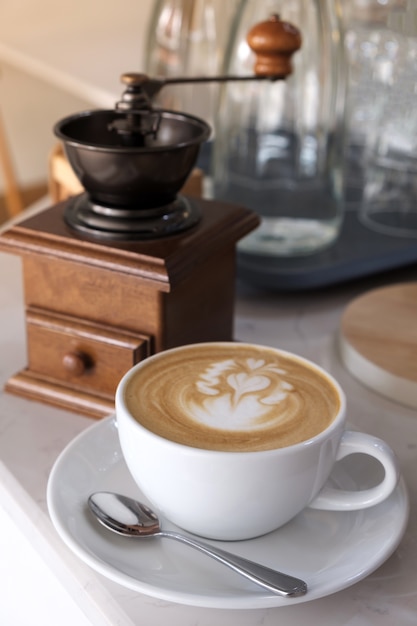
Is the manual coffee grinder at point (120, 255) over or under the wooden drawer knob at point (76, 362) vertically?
over

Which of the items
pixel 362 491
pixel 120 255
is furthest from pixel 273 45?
pixel 362 491

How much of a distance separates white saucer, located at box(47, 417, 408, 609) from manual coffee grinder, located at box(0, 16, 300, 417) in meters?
0.11

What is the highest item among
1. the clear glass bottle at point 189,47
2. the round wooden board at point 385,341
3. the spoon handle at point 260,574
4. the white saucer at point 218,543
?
the clear glass bottle at point 189,47

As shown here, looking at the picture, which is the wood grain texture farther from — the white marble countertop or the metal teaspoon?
the metal teaspoon

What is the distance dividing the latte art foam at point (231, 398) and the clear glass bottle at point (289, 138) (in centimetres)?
31

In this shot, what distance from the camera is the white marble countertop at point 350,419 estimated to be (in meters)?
0.46

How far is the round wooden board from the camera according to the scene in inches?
26.2

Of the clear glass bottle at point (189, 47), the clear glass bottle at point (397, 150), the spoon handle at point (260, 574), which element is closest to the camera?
the spoon handle at point (260, 574)

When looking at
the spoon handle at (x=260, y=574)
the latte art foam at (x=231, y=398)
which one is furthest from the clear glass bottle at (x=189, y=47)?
the spoon handle at (x=260, y=574)

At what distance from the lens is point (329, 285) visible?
0.84 m

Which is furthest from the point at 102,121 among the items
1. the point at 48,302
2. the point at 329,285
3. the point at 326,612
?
the point at 326,612

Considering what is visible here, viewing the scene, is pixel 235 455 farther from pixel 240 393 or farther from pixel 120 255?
pixel 120 255

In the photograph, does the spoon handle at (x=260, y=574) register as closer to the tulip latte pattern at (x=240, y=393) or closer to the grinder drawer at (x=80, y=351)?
the tulip latte pattern at (x=240, y=393)

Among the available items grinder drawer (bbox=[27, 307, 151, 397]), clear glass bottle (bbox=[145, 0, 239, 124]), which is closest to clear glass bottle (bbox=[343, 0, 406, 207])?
clear glass bottle (bbox=[145, 0, 239, 124])
